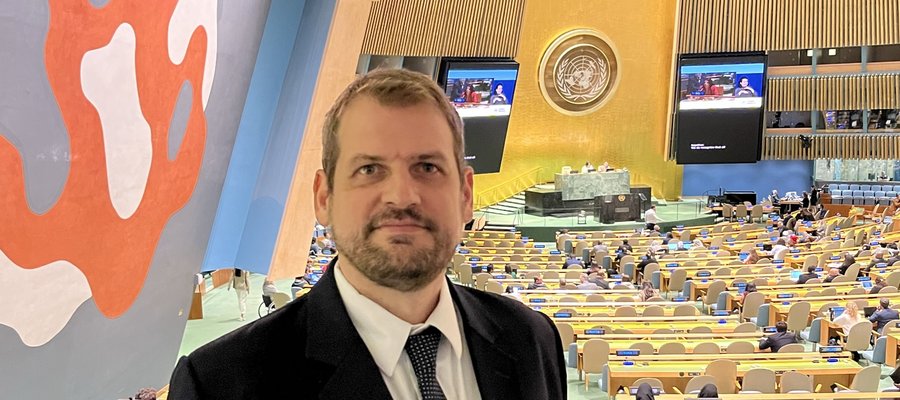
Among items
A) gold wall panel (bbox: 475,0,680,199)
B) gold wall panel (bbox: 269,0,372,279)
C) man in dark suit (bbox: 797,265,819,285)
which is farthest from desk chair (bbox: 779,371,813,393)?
gold wall panel (bbox: 475,0,680,199)

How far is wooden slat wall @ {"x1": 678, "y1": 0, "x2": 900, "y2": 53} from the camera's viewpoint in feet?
77.6

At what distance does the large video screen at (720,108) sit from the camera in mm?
22875

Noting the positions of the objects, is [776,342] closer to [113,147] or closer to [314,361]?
[113,147]

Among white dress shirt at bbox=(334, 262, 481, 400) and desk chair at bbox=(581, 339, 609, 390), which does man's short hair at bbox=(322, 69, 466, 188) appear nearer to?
white dress shirt at bbox=(334, 262, 481, 400)

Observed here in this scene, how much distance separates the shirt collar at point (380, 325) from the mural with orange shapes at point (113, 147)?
7.80 ft

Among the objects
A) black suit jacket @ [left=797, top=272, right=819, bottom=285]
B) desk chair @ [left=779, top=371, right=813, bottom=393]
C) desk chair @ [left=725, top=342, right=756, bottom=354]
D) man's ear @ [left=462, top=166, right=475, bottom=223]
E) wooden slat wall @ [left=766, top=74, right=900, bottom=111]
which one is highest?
wooden slat wall @ [left=766, top=74, right=900, bottom=111]

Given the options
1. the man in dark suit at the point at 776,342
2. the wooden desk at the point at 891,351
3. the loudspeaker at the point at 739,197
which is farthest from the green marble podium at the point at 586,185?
the man in dark suit at the point at 776,342

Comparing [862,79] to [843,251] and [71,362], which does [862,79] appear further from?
[71,362]

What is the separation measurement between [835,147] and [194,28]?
24.9 m

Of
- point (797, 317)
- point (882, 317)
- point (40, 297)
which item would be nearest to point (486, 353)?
point (40, 297)

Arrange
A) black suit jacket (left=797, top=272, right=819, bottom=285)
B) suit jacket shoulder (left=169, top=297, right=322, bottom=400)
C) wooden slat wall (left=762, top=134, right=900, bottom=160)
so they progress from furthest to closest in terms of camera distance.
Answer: wooden slat wall (left=762, top=134, right=900, bottom=160)
black suit jacket (left=797, top=272, right=819, bottom=285)
suit jacket shoulder (left=169, top=297, right=322, bottom=400)

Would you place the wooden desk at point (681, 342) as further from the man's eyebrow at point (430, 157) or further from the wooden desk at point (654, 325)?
the man's eyebrow at point (430, 157)

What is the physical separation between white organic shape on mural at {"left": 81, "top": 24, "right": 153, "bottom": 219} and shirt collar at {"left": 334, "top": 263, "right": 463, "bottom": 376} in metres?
2.77

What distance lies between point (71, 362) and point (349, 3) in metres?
5.14
